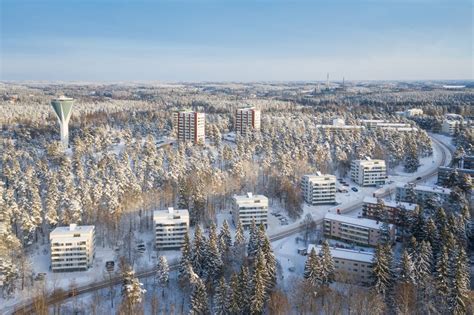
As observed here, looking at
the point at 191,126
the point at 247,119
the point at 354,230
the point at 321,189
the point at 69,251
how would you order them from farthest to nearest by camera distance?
the point at 247,119 → the point at 191,126 → the point at 321,189 → the point at 354,230 → the point at 69,251

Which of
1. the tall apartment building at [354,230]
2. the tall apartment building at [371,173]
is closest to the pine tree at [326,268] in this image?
the tall apartment building at [354,230]

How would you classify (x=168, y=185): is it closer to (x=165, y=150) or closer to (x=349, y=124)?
(x=165, y=150)

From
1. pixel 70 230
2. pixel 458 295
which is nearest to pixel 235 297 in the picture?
pixel 458 295

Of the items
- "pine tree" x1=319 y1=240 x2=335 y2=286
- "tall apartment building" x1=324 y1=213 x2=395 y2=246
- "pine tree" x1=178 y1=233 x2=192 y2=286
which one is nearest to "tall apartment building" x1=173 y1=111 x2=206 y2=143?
"tall apartment building" x1=324 y1=213 x2=395 y2=246

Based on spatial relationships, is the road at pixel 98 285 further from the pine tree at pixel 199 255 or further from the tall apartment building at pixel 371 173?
the tall apartment building at pixel 371 173

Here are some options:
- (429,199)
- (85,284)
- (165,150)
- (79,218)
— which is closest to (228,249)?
(85,284)

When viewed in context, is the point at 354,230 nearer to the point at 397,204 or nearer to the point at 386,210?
the point at 386,210

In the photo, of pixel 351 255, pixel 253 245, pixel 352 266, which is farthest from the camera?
pixel 253 245
